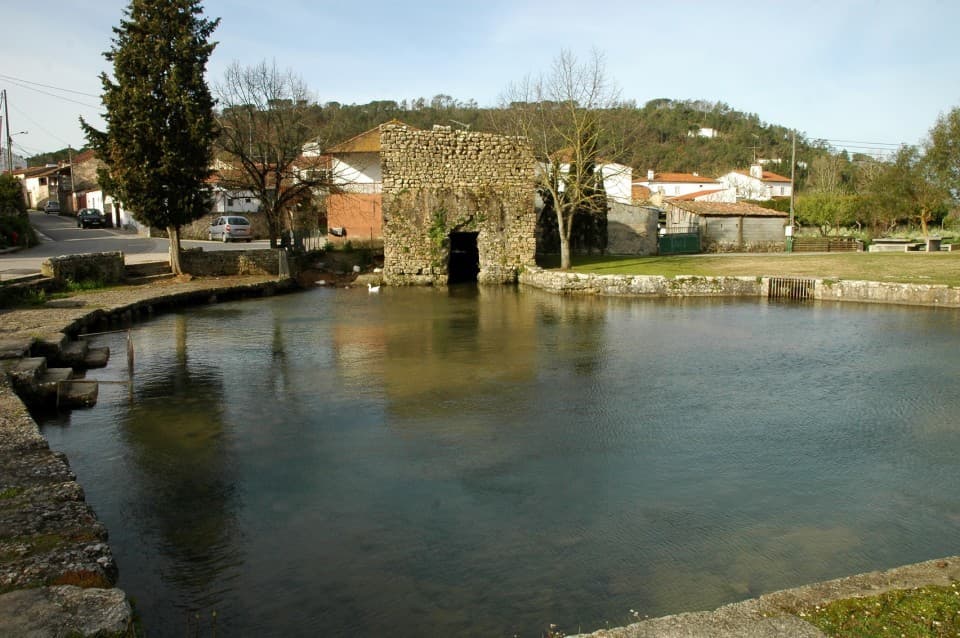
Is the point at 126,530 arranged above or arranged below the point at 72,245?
below

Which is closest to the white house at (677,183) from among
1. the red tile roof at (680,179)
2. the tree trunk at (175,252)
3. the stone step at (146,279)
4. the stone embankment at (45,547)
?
the red tile roof at (680,179)

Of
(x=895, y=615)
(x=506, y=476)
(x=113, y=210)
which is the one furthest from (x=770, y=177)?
(x=895, y=615)

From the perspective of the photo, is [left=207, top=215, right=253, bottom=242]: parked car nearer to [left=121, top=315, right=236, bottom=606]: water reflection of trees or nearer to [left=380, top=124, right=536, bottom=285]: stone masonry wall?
[left=380, top=124, right=536, bottom=285]: stone masonry wall

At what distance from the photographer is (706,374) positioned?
11.7 m

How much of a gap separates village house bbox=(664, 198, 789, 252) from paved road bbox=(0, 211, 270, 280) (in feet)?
70.3

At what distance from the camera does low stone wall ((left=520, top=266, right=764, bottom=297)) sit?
21484 mm

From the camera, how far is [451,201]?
26.4m

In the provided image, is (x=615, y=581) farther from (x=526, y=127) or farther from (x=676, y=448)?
(x=526, y=127)

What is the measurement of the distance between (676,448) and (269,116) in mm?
25132

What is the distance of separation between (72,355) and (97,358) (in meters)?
0.49

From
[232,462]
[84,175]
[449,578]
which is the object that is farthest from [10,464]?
[84,175]

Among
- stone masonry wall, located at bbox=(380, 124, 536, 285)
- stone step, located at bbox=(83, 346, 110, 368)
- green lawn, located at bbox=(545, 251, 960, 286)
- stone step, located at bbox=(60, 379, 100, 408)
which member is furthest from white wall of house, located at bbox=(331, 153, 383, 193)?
stone step, located at bbox=(60, 379, 100, 408)

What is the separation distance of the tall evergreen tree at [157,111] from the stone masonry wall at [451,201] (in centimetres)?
672

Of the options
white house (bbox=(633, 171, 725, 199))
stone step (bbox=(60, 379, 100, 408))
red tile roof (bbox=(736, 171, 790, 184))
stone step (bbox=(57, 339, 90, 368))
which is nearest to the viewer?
stone step (bbox=(60, 379, 100, 408))
